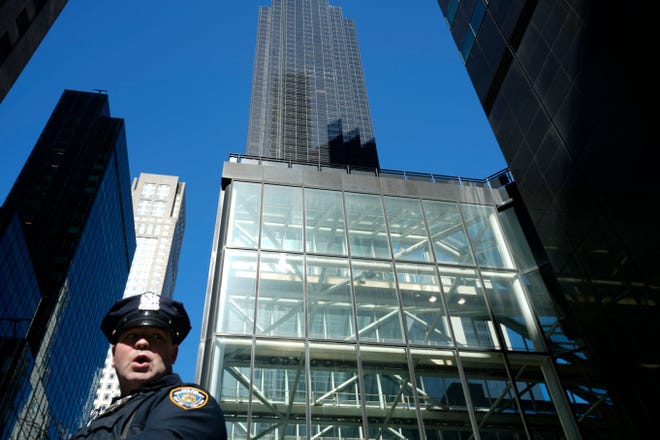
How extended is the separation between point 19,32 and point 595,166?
29.6 meters

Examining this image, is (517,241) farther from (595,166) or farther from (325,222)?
(325,222)

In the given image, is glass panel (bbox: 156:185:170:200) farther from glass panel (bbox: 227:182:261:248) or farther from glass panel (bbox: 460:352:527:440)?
glass panel (bbox: 460:352:527:440)

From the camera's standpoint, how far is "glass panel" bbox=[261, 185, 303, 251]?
1480 cm

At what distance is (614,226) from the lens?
11.3 metres

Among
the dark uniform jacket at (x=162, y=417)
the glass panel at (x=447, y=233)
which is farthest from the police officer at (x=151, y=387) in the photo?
the glass panel at (x=447, y=233)

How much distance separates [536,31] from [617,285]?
7.24 metres

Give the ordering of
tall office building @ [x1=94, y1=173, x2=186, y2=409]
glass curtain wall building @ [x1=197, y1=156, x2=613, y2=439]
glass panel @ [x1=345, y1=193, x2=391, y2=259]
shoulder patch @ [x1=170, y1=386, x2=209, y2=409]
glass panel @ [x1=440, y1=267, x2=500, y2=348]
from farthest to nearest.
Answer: tall office building @ [x1=94, y1=173, x2=186, y2=409] < glass panel @ [x1=345, y1=193, x2=391, y2=259] < glass panel @ [x1=440, y1=267, x2=500, y2=348] < glass curtain wall building @ [x1=197, y1=156, x2=613, y2=439] < shoulder patch @ [x1=170, y1=386, x2=209, y2=409]

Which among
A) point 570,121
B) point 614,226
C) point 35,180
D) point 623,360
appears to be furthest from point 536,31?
point 35,180

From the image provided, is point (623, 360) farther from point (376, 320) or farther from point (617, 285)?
point (376, 320)

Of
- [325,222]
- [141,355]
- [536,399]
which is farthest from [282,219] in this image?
[141,355]

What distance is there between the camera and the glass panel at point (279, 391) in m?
11.0

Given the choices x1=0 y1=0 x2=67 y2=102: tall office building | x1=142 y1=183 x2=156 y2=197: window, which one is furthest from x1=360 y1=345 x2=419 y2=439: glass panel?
x1=142 y1=183 x2=156 y2=197: window

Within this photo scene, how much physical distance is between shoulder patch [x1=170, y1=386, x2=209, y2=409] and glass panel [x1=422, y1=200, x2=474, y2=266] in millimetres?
13865

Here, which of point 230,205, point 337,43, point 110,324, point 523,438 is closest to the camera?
point 110,324
